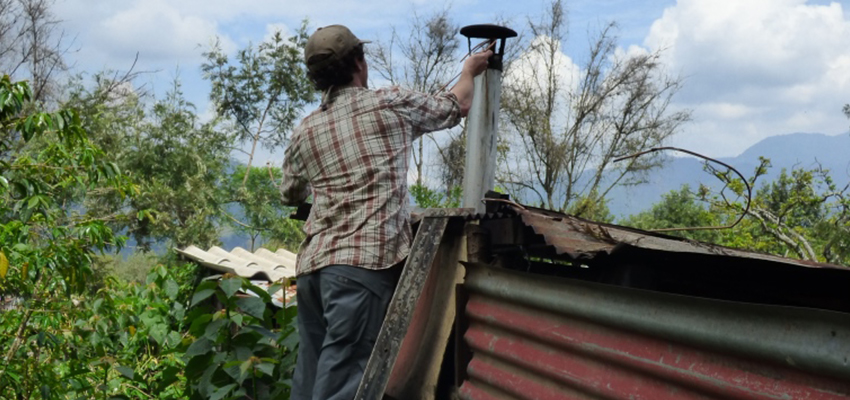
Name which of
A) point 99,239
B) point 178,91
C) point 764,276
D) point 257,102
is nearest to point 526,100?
point 257,102

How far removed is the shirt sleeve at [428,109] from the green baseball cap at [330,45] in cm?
23

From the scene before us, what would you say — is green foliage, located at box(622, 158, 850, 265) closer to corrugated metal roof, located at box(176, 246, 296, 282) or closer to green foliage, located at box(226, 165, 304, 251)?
corrugated metal roof, located at box(176, 246, 296, 282)

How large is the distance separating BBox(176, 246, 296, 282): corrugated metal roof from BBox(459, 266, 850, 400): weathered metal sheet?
4874mm

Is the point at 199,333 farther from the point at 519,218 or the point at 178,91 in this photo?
the point at 178,91

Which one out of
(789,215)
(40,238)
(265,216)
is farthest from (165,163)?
(40,238)

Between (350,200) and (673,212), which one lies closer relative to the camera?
(350,200)

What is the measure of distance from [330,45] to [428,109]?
1.31ft

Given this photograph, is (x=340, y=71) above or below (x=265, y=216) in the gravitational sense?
below

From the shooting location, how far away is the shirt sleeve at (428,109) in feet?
10.2

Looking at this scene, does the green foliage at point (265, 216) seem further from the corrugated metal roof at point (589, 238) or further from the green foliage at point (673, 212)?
the corrugated metal roof at point (589, 238)

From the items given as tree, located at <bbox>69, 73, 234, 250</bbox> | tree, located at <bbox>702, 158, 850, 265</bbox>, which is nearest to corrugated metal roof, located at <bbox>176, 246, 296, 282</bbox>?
tree, located at <bbox>702, 158, 850, 265</bbox>

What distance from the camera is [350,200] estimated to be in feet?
9.96

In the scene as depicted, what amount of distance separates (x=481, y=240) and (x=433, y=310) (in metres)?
0.33

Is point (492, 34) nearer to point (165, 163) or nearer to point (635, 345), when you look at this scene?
point (635, 345)
